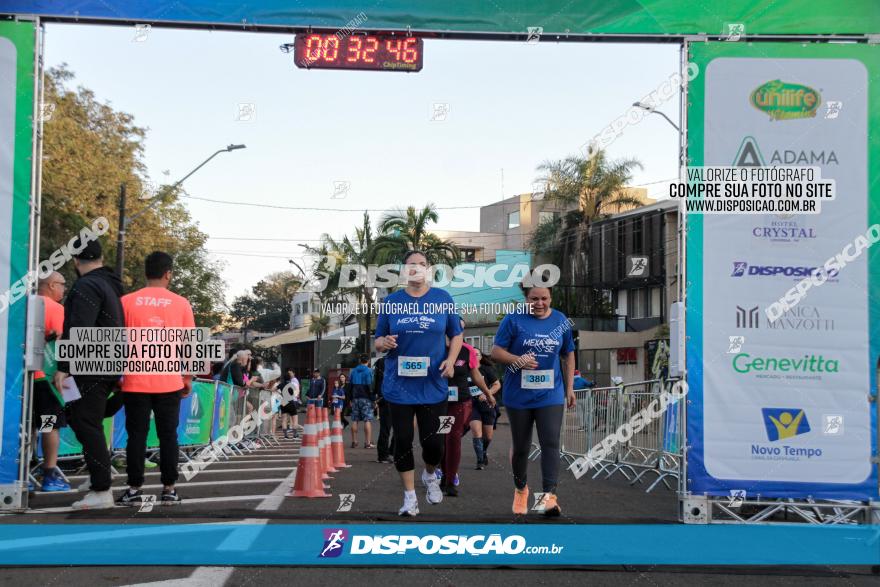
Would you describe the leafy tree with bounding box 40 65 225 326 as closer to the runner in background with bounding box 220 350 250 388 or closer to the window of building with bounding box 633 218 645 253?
the runner in background with bounding box 220 350 250 388

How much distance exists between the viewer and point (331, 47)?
829cm

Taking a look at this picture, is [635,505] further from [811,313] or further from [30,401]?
[30,401]

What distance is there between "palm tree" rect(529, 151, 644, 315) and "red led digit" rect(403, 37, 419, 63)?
34566 millimetres

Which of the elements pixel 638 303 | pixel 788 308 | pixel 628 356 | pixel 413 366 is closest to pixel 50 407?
pixel 413 366

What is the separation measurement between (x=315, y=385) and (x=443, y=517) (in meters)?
17.5

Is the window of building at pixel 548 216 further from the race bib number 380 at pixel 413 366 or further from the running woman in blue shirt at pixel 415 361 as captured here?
the race bib number 380 at pixel 413 366

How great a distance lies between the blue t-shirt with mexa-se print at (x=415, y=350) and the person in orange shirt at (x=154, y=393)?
1.83 metres

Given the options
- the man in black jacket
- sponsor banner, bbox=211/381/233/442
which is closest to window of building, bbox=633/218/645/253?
sponsor banner, bbox=211/381/233/442

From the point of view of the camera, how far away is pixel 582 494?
10375 millimetres

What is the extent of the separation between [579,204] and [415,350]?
3818 centimetres

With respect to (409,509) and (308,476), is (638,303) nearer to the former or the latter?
(308,476)

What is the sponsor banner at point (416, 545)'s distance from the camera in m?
5.61

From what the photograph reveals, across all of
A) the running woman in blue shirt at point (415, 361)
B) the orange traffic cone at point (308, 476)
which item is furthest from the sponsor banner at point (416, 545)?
the orange traffic cone at point (308, 476)

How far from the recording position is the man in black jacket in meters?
7.57
